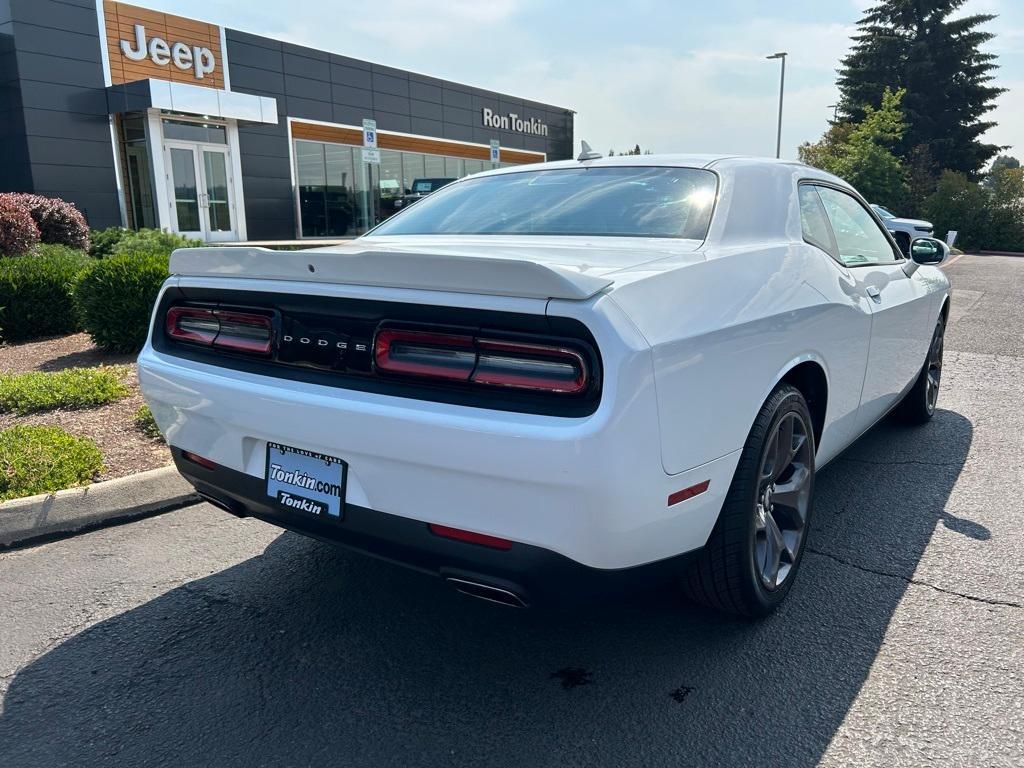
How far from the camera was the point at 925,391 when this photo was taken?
5152 mm

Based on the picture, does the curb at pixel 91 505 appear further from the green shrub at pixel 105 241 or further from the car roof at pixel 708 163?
the green shrub at pixel 105 241

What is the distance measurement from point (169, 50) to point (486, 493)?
917 inches

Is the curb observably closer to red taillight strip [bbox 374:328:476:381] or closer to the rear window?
the rear window

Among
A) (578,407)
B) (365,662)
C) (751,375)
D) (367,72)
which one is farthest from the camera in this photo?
(367,72)

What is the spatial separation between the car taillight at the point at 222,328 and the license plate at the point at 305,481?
1.21 ft

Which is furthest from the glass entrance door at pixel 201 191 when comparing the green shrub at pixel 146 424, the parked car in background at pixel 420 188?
the green shrub at pixel 146 424

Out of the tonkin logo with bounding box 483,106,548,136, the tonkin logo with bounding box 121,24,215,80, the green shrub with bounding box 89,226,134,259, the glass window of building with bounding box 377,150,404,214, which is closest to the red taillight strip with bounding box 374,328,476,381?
the green shrub with bounding box 89,226,134,259

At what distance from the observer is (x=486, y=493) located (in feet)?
6.84

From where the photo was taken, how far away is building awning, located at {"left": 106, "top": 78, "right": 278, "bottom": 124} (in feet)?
63.1

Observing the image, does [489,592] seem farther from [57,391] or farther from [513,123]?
[513,123]

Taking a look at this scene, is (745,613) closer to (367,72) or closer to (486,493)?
(486,493)

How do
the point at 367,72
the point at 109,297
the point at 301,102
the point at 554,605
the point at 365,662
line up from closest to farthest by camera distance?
1. the point at 554,605
2. the point at 365,662
3. the point at 109,297
4. the point at 301,102
5. the point at 367,72

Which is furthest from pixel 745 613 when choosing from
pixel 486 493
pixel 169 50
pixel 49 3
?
pixel 169 50

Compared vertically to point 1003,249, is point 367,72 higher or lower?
higher
